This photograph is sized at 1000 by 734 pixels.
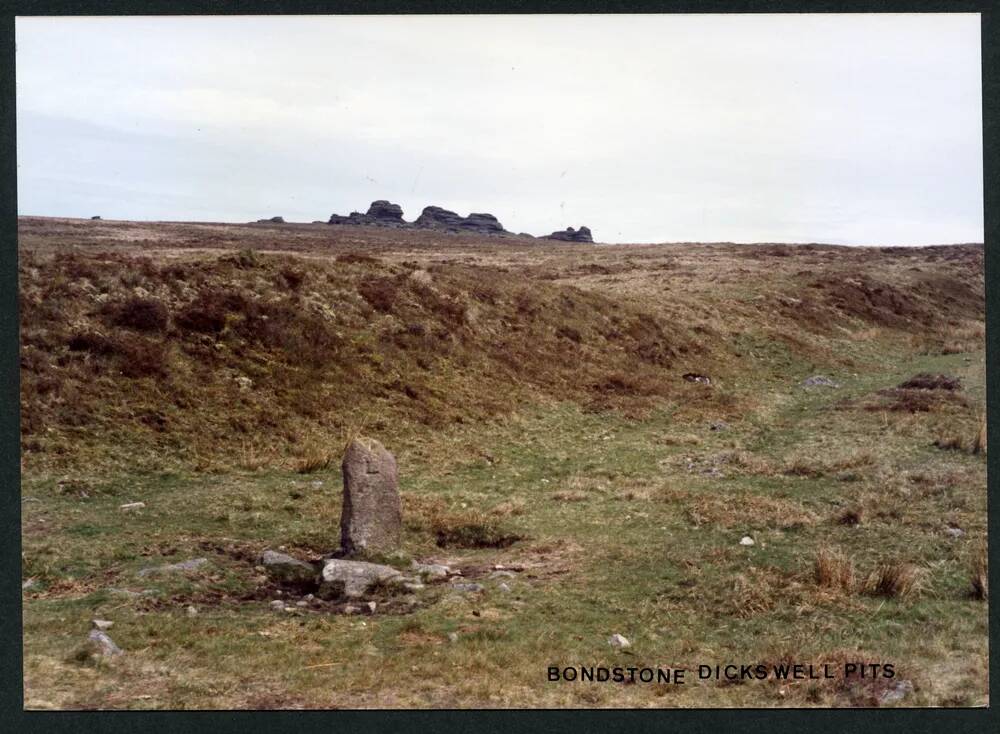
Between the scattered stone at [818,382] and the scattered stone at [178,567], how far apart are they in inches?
1037

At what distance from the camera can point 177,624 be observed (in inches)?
365

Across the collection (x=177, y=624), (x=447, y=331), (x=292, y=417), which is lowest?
(x=177, y=624)

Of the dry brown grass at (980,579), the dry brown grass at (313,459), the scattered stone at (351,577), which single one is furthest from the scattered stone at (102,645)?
the dry brown grass at (980,579)

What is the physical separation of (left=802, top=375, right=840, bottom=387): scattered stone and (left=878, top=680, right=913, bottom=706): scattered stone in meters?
23.8

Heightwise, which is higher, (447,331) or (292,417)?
(447,331)

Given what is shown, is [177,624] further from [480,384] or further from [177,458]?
[480,384]

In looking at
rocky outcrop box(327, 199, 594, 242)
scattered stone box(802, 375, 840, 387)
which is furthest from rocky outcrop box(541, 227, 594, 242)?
scattered stone box(802, 375, 840, 387)

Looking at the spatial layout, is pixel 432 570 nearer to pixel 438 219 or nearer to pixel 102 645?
pixel 102 645

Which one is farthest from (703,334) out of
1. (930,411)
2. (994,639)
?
(994,639)

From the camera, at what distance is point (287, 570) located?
11102 millimetres

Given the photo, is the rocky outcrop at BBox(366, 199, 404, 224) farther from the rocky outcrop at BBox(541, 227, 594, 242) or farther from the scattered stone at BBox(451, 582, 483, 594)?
the scattered stone at BBox(451, 582, 483, 594)

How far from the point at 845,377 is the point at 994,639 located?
25598 millimetres

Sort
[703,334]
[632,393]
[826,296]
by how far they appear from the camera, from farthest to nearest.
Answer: [826,296]
[703,334]
[632,393]

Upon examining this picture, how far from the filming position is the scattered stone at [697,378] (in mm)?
29172
